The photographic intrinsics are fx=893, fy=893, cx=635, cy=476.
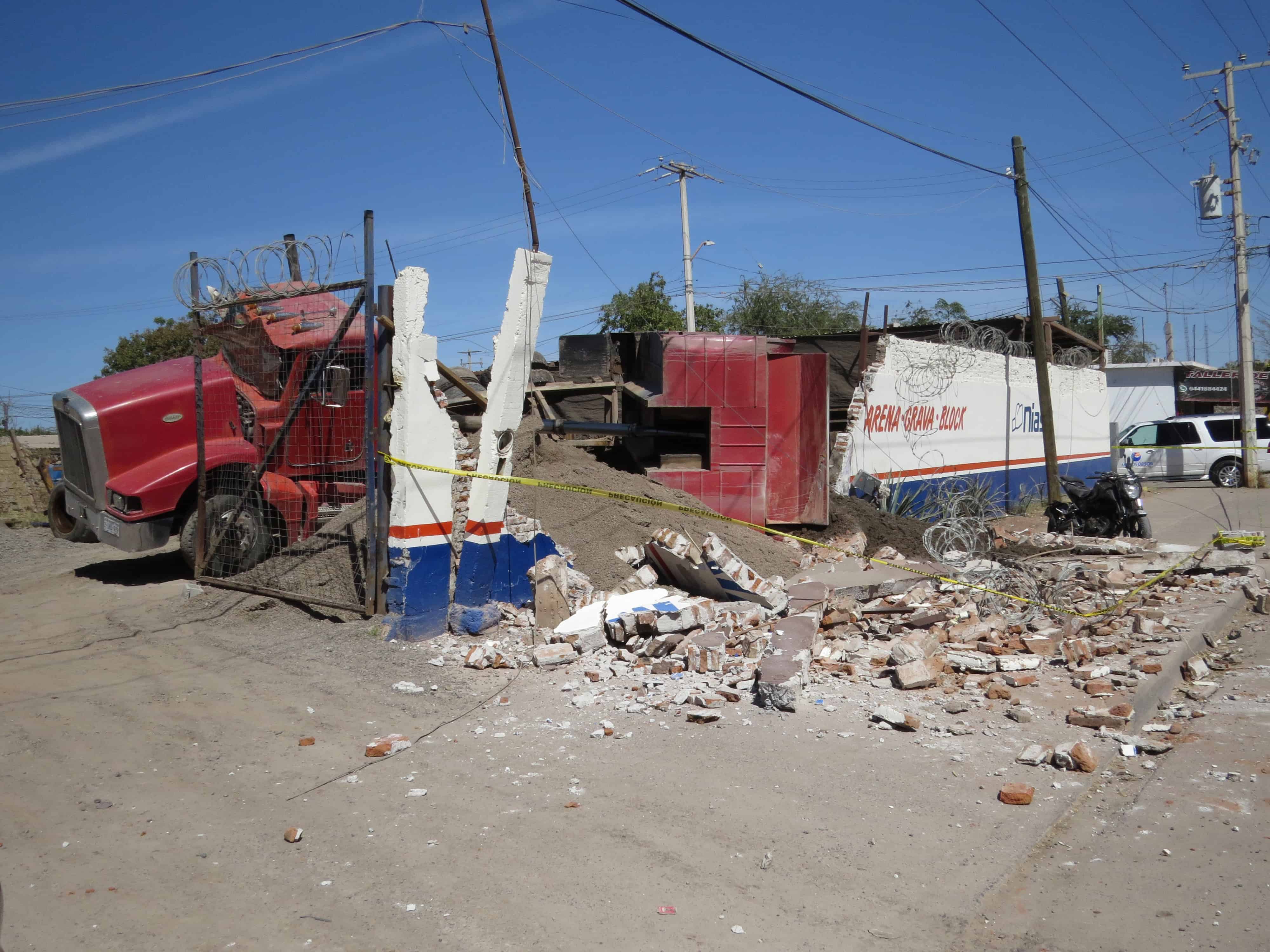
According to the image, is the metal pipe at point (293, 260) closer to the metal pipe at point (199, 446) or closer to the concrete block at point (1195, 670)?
the metal pipe at point (199, 446)

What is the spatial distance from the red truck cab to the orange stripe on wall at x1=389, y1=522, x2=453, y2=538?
1585 mm

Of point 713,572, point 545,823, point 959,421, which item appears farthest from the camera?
point 959,421

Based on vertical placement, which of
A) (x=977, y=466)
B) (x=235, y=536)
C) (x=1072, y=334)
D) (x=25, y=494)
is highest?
(x=1072, y=334)

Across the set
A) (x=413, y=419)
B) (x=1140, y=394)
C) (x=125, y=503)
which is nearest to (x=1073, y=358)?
(x=1140, y=394)

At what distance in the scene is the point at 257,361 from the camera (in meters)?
8.98

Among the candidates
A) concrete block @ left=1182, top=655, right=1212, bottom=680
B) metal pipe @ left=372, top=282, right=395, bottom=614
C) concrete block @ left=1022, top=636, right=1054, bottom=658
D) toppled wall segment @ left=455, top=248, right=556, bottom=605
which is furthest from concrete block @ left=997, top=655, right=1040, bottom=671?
metal pipe @ left=372, top=282, right=395, bottom=614

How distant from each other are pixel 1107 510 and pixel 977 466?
4982 mm

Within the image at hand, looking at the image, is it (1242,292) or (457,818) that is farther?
(1242,292)

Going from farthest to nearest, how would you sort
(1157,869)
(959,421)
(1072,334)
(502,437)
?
(1072,334), (959,421), (502,437), (1157,869)

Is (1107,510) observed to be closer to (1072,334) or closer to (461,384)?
(461,384)

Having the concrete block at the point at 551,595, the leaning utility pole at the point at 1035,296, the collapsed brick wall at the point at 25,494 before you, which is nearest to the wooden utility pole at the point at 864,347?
the leaning utility pole at the point at 1035,296

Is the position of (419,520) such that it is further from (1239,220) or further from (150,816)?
(1239,220)

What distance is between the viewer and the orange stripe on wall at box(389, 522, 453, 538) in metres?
6.49

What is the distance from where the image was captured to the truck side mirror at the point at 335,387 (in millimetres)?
7941
